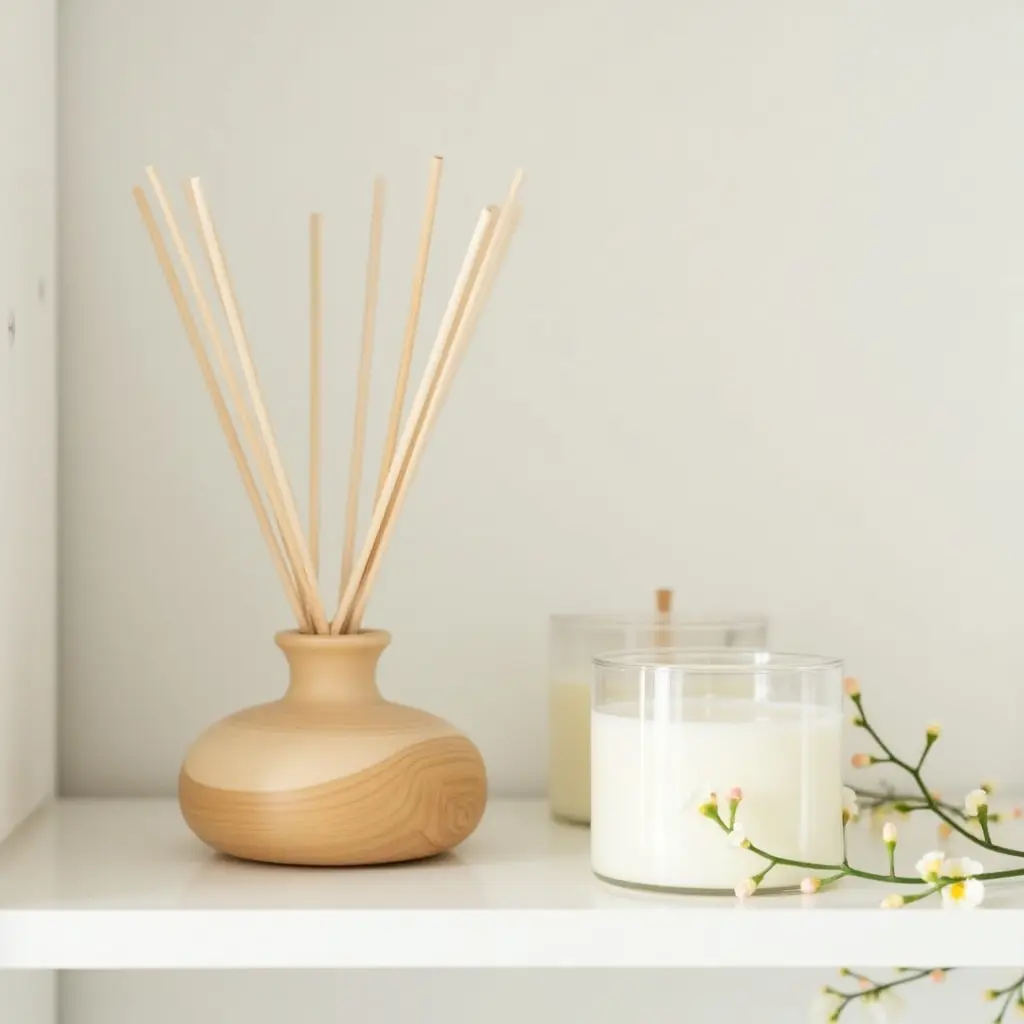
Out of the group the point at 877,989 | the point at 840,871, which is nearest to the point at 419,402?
the point at 840,871

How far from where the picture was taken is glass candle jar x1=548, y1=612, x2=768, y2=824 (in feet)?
2.15

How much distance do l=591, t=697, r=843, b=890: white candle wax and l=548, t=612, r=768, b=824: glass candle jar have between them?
0.40ft

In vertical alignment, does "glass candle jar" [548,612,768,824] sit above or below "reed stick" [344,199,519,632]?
below

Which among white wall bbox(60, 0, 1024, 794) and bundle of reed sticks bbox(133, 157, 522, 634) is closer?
bundle of reed sticks bbox(133, 157, 522, 634)

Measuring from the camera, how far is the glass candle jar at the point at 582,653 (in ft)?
2.15

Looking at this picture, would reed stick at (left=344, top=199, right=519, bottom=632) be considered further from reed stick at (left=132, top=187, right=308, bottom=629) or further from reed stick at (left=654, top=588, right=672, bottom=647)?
reed stick at (left=654, top=588, right=672, bottom=647)

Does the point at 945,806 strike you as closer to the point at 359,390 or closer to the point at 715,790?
the point at 715,790

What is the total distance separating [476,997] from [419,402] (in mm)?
339

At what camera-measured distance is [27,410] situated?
641 mm

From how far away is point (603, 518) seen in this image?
2.48ft

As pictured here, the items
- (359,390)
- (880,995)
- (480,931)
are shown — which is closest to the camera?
(480,931)

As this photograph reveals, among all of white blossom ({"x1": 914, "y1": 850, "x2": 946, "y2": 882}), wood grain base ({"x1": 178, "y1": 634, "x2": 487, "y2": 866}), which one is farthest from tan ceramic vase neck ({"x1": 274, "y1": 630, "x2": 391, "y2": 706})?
white blossom ({"x1": 914, "y1": 850, "x2": 946, "y2": 882})

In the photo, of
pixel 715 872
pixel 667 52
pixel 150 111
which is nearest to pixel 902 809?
pixel 715 872

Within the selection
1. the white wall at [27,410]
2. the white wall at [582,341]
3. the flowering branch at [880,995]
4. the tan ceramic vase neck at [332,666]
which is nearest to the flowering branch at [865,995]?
the flowering branch at [880,995]
